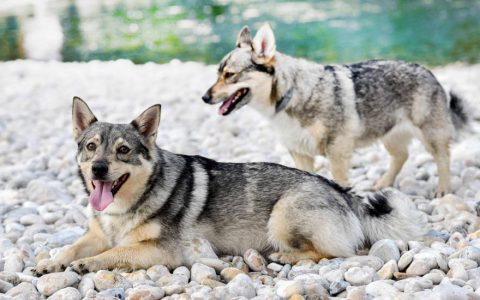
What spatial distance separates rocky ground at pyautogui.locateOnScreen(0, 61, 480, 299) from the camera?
398 cm

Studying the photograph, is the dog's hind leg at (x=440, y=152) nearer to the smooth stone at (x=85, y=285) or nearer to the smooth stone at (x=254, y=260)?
the smooth stone at (x=254, y=260)

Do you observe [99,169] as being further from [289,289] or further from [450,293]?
[450,293]

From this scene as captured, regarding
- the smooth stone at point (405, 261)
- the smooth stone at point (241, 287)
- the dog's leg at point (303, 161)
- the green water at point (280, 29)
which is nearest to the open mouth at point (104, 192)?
the smooth stone at point (241, 287)

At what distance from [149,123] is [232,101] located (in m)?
1.77

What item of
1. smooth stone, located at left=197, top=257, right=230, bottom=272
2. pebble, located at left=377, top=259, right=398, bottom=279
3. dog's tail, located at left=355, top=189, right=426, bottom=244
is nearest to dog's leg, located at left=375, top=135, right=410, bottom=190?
dog's tail, located at left=355, top=189, right=426, bottom=244

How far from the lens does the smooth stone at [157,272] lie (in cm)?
437

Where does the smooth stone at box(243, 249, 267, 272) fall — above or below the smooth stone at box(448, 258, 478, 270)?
below

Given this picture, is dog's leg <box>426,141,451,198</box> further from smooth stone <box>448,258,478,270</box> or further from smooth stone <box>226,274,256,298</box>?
smooth stone <box>226,274,256,298</box>

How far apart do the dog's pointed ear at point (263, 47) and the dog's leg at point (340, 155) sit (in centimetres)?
98

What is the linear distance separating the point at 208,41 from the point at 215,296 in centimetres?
1636

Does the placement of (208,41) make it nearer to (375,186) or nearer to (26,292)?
(375,186)

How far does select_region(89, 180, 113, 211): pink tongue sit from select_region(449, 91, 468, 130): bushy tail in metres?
4.01

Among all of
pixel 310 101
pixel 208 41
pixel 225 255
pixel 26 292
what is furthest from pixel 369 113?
pixel 208 41

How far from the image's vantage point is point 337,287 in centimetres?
394
